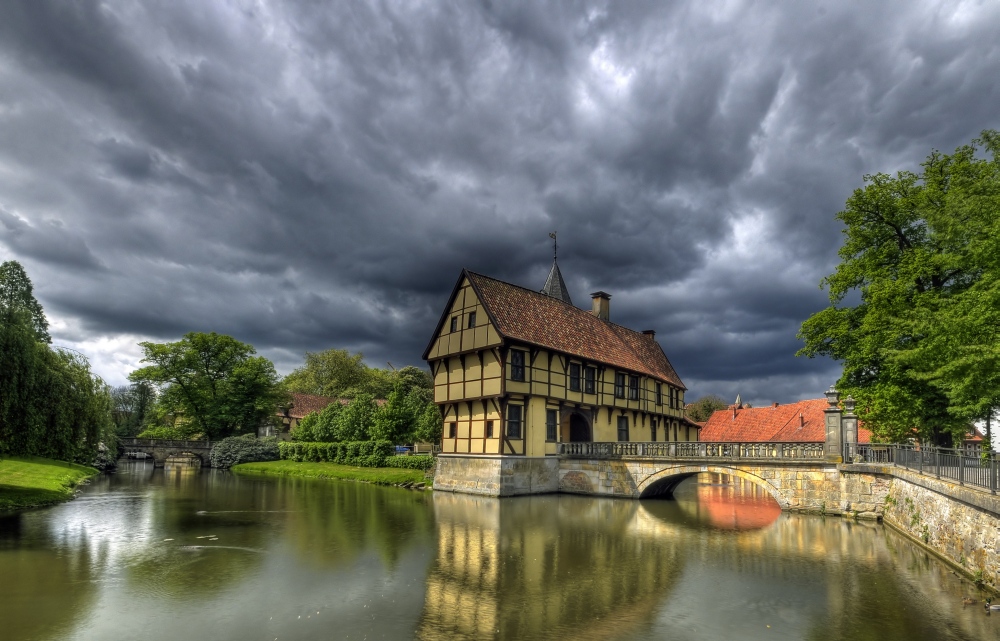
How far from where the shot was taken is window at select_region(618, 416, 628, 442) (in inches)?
1379

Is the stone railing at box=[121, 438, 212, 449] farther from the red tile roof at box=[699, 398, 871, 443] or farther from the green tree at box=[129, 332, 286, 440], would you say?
the red tile roof at box=[699, 398, 871, 443]

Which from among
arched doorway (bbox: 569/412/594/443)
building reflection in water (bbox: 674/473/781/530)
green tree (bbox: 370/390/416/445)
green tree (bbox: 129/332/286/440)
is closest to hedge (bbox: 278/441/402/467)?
green tree (bbox: 370/390/416/445)

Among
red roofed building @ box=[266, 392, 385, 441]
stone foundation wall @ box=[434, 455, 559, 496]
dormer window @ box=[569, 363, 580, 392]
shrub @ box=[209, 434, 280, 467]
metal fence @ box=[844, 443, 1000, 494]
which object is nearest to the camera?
metal fence @ box=[844, 443, 1000, 494]

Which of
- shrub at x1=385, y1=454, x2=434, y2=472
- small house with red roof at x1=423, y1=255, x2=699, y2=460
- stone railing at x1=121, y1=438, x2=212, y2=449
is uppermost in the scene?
small house with red roof at x1=423, y1=255, x2=699, y2=460

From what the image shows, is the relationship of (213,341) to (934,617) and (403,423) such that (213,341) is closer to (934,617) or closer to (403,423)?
(403,423)

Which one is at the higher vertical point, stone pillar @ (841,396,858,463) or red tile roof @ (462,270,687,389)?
red tile roof @ (462,270,687,389)

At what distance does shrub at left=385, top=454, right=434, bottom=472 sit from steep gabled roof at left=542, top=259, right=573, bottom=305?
46.1 feet

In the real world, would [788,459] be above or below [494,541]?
above

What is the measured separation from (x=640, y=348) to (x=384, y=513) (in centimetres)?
2478

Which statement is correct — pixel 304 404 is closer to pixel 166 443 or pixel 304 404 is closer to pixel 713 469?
pixel 166 443

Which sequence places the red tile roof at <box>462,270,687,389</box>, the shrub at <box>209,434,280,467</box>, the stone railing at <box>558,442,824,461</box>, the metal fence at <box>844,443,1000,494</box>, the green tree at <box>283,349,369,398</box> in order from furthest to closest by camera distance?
the green tree at <box>283,349,369,398</box>
the shrub at <box>209,434,280,467</box>
the red tile roof at <box>462,270,687,389</box>
the stone railing at <box>558,442,824,461</box>
the metal fence at <box>844,443,1000,494</box>

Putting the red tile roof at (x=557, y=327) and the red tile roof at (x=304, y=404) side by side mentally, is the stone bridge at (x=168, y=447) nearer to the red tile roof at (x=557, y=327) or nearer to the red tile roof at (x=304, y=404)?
the red tile roof at (x=304, y=404)

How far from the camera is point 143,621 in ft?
29.5

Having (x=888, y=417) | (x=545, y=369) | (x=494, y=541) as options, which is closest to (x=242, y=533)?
(x=494, y=541)
